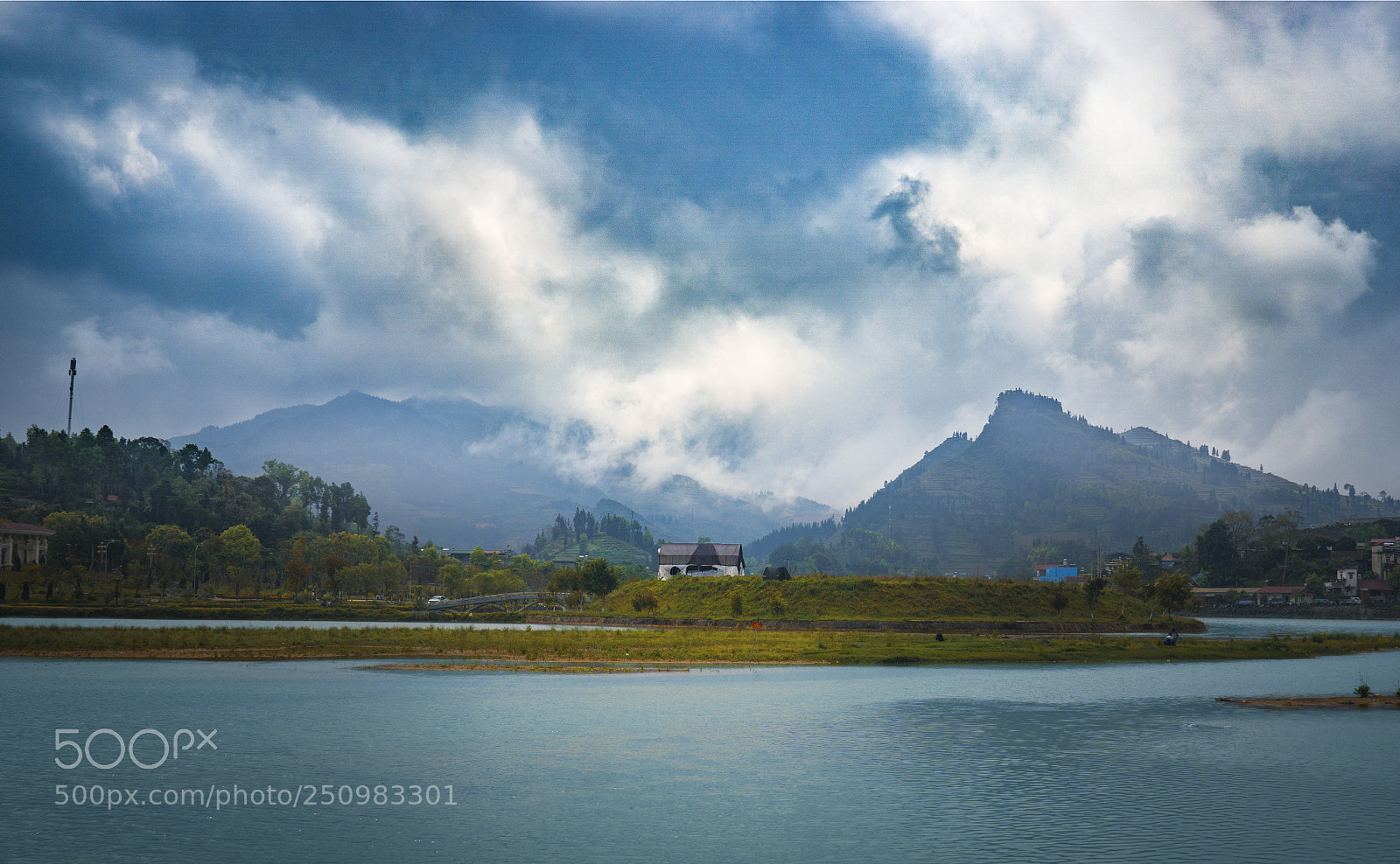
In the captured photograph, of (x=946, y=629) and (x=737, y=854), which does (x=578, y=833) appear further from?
(x=946, y=629)

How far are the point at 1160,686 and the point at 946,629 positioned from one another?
205ft

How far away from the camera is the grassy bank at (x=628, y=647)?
280ft

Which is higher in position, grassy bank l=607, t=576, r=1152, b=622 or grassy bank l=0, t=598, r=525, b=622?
grassy bank l=607, t=576, r=1152, b=622

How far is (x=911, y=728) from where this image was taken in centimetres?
4594

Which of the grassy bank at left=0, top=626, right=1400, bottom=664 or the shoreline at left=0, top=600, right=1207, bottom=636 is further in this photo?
the shoreline at left=0, top=600, right=1207, bottom=636

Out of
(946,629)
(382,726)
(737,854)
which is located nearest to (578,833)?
(737,854)
